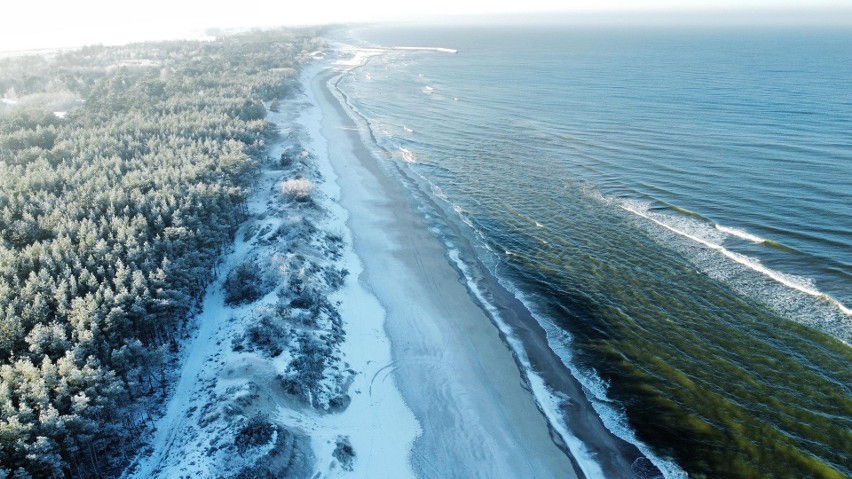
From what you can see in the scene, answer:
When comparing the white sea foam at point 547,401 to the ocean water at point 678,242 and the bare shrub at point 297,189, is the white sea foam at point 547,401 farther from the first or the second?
the bare shrub at point 297,189

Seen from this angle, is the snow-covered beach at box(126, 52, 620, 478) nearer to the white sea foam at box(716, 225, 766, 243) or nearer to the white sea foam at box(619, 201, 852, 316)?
the white sea foam at box(619, 201, 852, 316)

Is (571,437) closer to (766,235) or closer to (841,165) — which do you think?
(766,235)

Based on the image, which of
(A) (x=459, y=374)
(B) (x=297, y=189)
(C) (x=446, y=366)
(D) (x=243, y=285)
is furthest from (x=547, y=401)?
(B) (x=297, y=189)

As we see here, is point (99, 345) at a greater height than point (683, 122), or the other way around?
point (683, 122)

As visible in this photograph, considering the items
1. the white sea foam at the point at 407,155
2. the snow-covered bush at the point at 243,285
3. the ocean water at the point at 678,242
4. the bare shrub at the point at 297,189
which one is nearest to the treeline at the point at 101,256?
the snow-covered bush at the point at 243,285

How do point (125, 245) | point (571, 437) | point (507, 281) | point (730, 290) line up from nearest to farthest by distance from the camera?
1. point (571, 437)
2. point (125, 245)
3. point (730, 290)
4. point (507, 281)

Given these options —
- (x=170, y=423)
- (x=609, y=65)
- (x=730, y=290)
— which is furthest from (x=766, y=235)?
(x=609, y=65)

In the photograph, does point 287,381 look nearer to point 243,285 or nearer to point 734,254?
point 243,285

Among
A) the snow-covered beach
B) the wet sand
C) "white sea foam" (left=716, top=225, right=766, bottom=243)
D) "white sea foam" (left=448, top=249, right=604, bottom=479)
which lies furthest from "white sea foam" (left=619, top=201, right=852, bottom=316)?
the snow-covered beach
